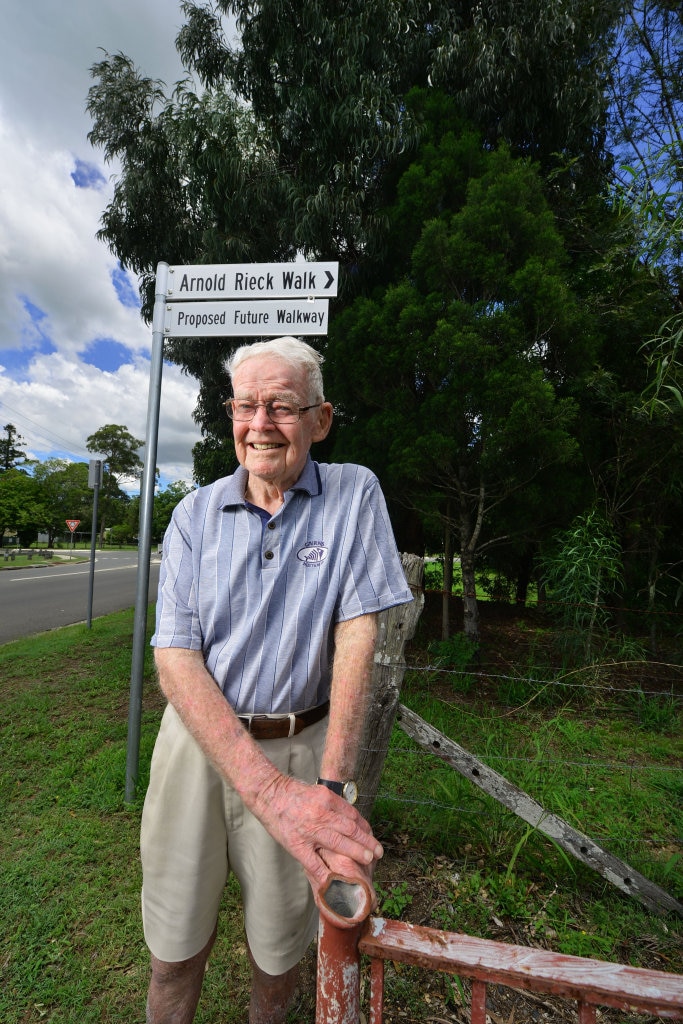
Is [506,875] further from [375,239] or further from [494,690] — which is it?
[375,239]

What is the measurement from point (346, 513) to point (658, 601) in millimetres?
6716

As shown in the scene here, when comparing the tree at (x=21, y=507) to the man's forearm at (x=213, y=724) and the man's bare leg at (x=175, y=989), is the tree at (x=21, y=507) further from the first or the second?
the man's forearm at (x=213, y=724)

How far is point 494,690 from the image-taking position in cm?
510

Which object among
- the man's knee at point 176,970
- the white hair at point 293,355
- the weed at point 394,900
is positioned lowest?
the weed at point 394,900

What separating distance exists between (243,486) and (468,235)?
4846 millimetres

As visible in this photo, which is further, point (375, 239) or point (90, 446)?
point (90, 446)

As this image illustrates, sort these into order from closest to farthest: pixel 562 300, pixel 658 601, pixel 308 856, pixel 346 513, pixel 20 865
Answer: pixel 308 856 → pixel 346 513 → pixel 20 865 → pixel 562 300 → pixel 658 601

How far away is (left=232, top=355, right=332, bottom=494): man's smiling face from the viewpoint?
1268 millimetres

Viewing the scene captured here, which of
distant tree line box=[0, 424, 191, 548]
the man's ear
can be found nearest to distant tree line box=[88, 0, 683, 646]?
the man's ear

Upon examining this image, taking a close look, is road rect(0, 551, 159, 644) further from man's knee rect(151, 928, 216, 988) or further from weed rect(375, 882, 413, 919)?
man's knee rect(151, 928, 216, 988)

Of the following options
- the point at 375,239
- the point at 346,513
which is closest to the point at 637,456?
the point at 375,239

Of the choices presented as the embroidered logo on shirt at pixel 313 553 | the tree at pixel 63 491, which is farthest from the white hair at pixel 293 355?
the tree at pixel 63 491

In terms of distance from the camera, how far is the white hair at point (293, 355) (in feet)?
→ 4.19

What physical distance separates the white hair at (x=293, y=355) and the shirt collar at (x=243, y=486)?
19 cm
